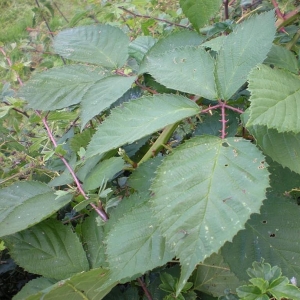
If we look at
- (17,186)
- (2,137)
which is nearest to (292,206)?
(17,186)

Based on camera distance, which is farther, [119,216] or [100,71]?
[100,71]

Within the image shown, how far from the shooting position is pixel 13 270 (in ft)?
3.21

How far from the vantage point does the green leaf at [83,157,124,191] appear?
75 cm

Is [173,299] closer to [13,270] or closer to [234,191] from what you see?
[234,191]

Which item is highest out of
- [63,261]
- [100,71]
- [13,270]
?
[100,71]

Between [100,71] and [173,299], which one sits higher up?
[100,71]

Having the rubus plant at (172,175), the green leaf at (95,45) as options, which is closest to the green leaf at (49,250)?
the rubus plant at (172,175)

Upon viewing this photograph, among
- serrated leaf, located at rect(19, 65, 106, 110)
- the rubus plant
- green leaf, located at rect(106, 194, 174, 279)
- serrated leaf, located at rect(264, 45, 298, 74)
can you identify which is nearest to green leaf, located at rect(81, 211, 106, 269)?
the rubus plant

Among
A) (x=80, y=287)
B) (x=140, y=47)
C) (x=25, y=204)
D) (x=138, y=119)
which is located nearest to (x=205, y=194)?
(x=138, y=119)

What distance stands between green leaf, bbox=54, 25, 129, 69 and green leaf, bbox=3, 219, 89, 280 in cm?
34

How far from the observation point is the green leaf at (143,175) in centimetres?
76

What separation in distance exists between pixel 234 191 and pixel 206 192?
37 millimetres

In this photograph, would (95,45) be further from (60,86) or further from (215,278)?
(215,278)

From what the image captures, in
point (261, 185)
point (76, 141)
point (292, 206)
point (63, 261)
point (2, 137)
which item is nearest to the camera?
point (261, 185)
